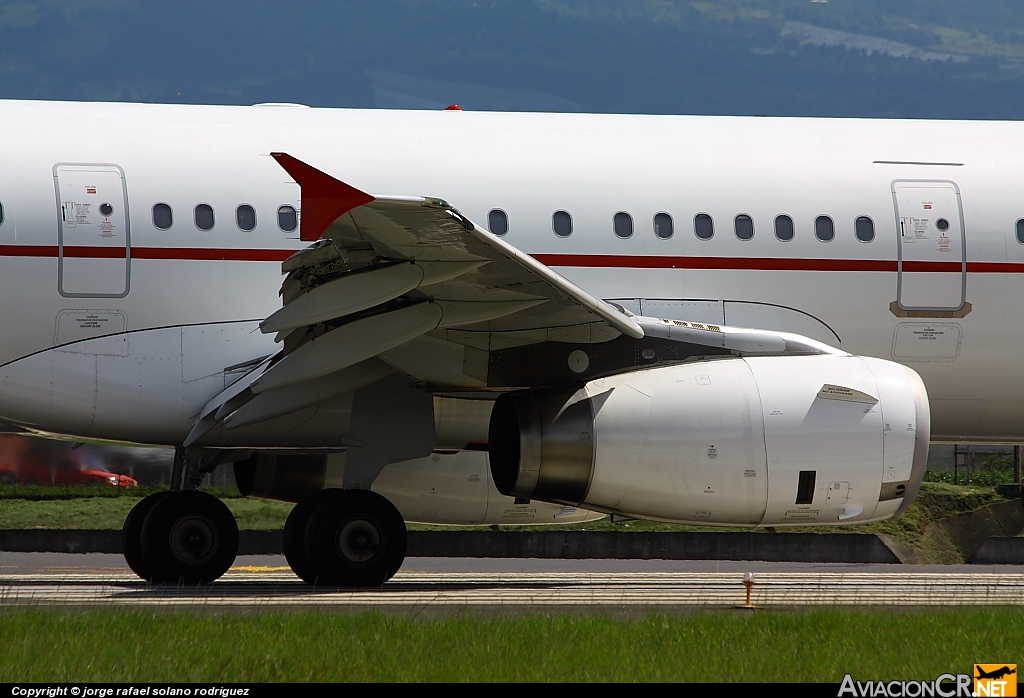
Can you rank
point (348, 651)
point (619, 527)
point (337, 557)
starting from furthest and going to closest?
point (619, 527) < point (337, 557) < point (348, 651)

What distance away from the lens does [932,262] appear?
10.3 m

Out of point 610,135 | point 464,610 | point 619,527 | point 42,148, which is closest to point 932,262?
point 610,135

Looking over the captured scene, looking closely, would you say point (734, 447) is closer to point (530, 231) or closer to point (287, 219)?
point (530, 231)

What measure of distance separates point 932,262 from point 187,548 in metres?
6.83

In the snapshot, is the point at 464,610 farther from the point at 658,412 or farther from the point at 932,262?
the point at 932,262

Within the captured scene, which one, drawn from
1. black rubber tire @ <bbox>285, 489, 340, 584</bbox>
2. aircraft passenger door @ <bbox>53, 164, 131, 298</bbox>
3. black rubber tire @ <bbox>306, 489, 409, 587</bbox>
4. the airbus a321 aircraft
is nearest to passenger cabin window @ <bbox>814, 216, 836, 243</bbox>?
the airbus a321 aircraft

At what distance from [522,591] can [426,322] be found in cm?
255

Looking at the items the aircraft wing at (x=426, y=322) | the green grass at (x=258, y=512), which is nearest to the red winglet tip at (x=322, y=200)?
the aircraft wing at (x=426, y=322)

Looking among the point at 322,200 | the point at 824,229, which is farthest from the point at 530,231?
the point at 322,200

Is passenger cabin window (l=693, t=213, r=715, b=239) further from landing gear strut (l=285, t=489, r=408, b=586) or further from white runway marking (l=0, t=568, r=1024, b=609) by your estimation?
landing gear strut (l=285, t=489, r=408, b=586)

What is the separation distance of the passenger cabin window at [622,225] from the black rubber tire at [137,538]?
4464 millimetres

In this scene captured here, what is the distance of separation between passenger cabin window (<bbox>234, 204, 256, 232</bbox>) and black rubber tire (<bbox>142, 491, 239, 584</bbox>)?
7.78 ft

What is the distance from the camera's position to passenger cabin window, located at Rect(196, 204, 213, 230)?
9.66 m

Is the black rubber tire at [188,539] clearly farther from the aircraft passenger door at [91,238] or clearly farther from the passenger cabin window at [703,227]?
the passenger cabin window at [703,227]
